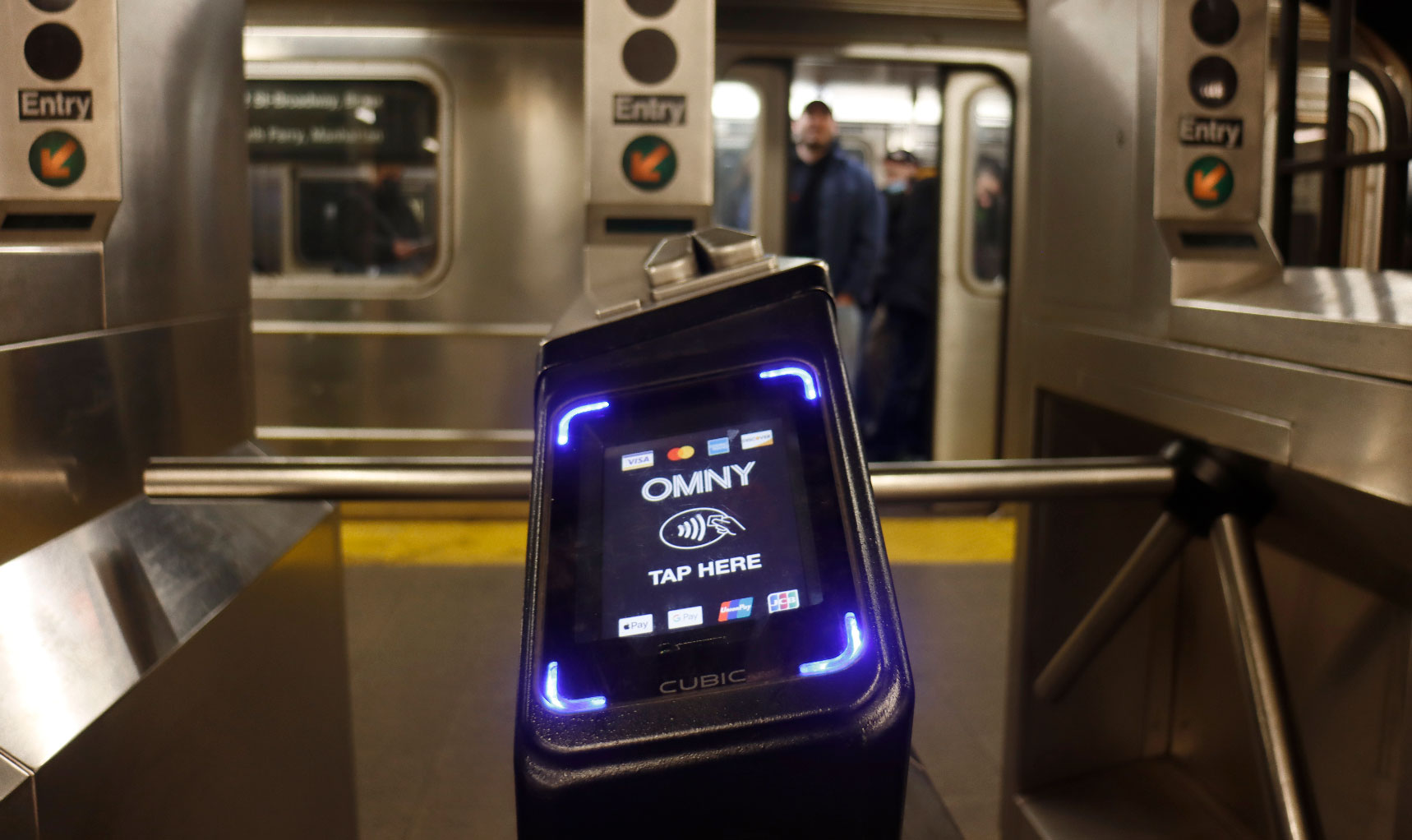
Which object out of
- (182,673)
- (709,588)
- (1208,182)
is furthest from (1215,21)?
(182,673)

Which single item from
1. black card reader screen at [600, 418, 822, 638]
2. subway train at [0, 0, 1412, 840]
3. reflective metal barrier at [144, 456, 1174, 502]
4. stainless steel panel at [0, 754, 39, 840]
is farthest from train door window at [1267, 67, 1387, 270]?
stainless steel panel at [0, 754, 39, 840]

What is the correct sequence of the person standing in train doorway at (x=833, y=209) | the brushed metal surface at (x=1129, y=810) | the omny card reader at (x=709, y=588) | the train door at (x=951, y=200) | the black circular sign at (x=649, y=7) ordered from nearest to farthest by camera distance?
1. the omny card reader at (x=709, y=588)
2. the black circular sign at (x=649, y=7)
3. the brushed metal surface at (x=1129, y=810)
4. the train door at (x=951, y=200)
5. the person standing in train doorway at (x=833, y=209)

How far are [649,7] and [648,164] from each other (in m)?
0.19

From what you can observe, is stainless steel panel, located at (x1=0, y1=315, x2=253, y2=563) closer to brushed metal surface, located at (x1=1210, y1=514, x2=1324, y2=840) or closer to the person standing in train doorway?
brushed metal surface, located at (x1=1210, y1=514, x2=1324, y2=840)

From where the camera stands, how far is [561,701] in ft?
1.73

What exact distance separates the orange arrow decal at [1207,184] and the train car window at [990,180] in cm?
271

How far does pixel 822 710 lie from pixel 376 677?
2.26 m

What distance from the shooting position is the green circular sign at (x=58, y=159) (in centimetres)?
105

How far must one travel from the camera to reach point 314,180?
12.4 feet

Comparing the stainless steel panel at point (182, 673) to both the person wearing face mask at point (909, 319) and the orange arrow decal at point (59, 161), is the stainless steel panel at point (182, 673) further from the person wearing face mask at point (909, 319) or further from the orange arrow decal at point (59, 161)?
the person wearing face mask at point (909, 319)

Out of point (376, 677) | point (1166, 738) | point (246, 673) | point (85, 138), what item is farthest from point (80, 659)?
point (376, 677)

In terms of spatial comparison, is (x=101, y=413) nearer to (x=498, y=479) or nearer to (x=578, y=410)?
(x=498, y=479)

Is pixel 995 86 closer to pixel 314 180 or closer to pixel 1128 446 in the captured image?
pixel 314 180

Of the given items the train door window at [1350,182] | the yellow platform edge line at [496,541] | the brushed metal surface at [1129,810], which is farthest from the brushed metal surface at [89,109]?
the train door window at [1350,182]
